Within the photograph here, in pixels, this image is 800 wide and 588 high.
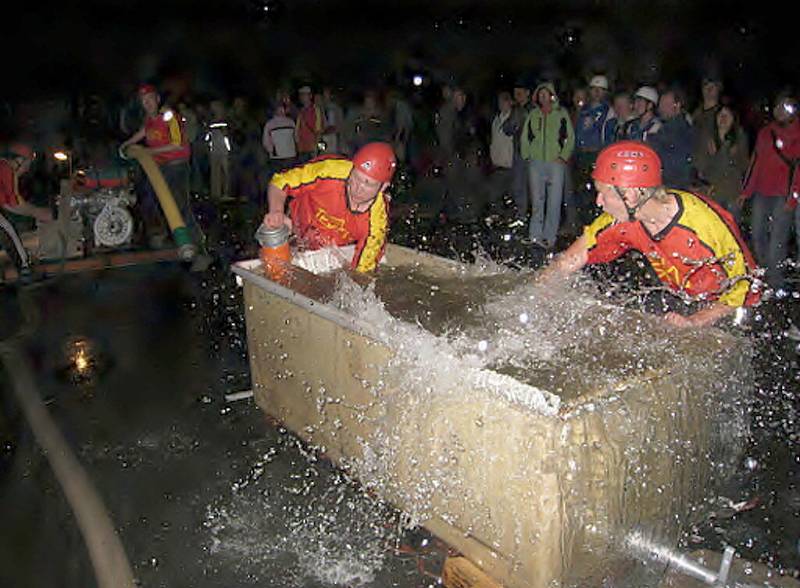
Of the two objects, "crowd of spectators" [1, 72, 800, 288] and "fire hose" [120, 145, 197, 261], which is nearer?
"crowd of spectators" [1, 72, 800, 288]

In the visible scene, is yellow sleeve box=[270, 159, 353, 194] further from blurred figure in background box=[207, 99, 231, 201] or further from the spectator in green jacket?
blurred figure in background box=[207, 99, 231, 201]

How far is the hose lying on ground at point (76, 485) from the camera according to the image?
3.56m

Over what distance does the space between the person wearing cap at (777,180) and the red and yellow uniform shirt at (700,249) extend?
12.6 ft

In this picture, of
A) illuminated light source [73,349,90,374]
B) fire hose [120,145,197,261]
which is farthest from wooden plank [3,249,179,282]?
Answer: illuminated light source [73,349,90,374]

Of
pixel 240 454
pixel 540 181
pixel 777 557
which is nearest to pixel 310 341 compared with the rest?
pixel 240 454

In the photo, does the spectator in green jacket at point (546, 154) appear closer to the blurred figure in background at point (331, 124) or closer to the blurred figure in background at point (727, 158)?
the blurred figure in background at point (727, 158)

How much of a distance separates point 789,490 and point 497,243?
6285mm

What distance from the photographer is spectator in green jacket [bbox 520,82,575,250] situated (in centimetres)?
891

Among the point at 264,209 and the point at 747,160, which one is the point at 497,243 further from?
the point at 264,209

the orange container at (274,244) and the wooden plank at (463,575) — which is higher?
the orange container at (274,244)

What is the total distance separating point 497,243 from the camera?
32.8 ft

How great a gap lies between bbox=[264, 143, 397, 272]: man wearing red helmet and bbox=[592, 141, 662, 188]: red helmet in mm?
1564

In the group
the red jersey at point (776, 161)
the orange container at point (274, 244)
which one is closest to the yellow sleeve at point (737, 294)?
the orange container at point (274, 244)

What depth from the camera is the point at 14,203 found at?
7980 millimetres
